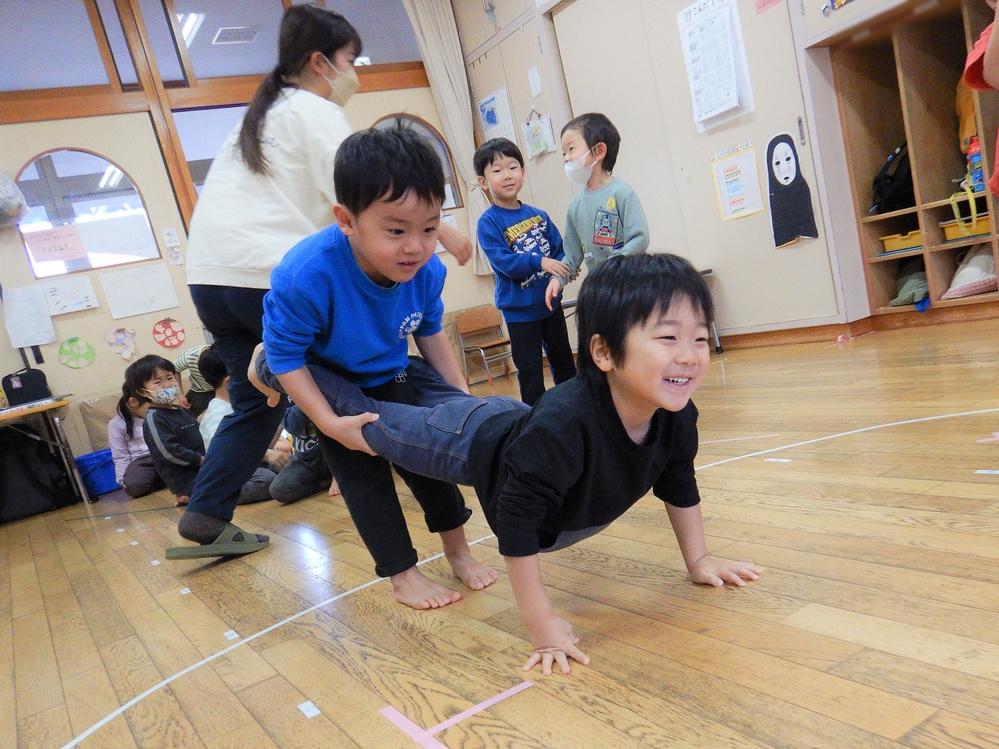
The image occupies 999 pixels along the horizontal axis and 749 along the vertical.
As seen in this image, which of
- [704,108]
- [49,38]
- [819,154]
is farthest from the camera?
[49,38]

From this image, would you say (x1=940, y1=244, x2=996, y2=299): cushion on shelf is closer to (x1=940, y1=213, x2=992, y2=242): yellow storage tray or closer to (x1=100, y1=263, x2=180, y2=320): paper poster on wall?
(x1=940, y1=213, x2=992, y2=242): yellow storage tray

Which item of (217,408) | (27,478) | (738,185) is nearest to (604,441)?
(217,408)

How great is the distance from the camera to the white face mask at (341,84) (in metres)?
1.72

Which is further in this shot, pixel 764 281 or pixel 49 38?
pixel 49 38

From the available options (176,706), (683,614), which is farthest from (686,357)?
(176,706)

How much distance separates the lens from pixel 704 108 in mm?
4023

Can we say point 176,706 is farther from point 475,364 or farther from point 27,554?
point 475,364

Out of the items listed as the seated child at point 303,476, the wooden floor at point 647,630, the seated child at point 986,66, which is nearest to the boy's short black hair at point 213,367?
the seated child at point 303,476

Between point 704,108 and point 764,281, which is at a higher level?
point 704,108

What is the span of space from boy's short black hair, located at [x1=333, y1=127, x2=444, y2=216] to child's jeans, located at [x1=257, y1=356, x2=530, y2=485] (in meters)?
0.36

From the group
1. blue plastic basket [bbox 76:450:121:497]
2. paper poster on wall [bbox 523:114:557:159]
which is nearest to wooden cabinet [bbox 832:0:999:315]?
paper poster on wall [bbox 523:114:557:159]

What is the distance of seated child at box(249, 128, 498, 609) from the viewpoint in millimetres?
1241

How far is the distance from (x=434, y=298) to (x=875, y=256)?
3.05 meters

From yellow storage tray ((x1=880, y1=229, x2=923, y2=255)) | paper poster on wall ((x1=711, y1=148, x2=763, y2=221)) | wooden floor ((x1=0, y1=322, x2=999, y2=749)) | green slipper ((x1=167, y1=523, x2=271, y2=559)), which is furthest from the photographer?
paper poster on wall ((x1=711, y1=148, x2=763, y2=221))
